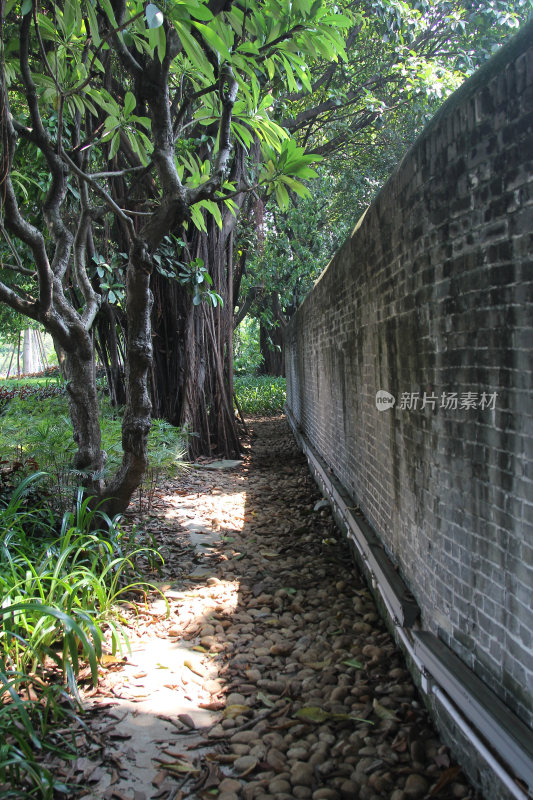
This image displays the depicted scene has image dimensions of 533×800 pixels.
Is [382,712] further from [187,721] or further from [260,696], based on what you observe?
[187,721]

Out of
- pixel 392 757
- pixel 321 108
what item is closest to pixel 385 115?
pixel 321 108

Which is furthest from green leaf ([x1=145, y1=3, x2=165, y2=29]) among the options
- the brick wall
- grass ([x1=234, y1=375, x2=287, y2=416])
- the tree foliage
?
grass ([x1=234, y1=375, x2=287, y2=416])

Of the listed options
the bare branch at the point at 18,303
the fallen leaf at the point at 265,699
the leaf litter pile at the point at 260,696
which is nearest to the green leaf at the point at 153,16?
the bare branch at the point at 18,303

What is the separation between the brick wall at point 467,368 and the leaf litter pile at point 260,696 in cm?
44

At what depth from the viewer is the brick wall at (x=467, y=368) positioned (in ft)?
5.21

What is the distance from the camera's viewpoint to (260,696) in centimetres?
256

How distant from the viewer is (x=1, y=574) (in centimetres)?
276

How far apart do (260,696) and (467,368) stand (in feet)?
5.75

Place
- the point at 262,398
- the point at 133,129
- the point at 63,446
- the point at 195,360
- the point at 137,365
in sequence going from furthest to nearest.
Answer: the point at 262,398 → the point at 195,360 → the point at 63,446 → the point at 133,129 → the point at 137,365

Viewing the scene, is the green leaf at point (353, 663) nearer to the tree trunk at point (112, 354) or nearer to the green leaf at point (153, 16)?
the green leaf at point (153, 16)

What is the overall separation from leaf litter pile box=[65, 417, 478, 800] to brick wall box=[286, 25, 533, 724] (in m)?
0.44

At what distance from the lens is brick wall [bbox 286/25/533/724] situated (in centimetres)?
159

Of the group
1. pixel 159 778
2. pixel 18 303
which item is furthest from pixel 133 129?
pixel 159 778

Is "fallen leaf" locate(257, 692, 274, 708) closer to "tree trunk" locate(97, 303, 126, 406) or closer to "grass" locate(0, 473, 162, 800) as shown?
"grass" locate(0, 473, 162, 800)
